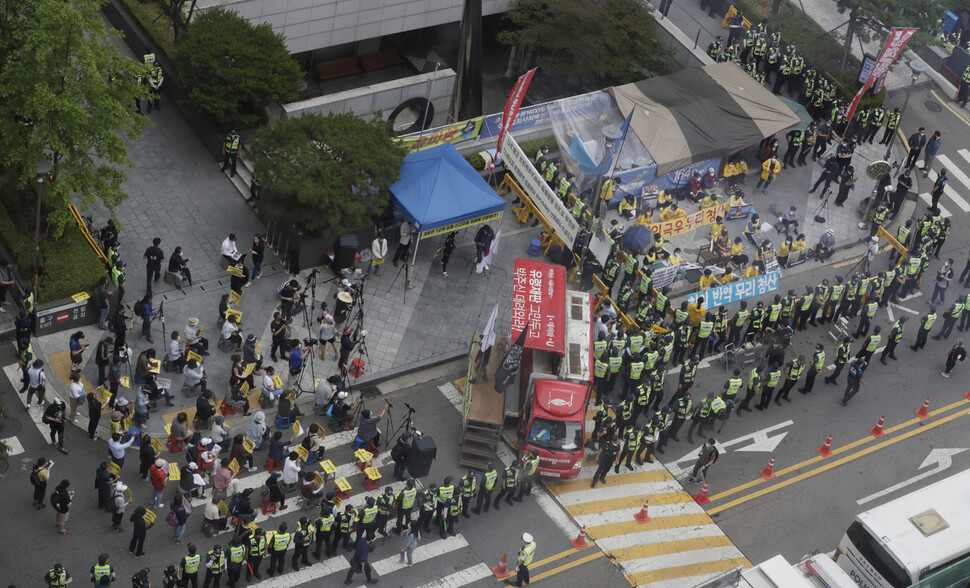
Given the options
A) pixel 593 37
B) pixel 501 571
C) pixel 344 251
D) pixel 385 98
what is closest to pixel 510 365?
pixel 501 571

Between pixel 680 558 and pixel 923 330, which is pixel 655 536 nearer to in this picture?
pixel 680 558

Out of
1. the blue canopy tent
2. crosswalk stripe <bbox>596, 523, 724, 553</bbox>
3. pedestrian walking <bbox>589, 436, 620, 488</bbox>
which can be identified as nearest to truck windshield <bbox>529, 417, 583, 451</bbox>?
pedestrian walking <bbox>589, 436, 620, 488</bbox>

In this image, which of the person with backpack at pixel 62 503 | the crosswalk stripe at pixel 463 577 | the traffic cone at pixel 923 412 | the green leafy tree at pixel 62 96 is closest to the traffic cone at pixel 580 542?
the crosswalk stripe at pixel 463 577

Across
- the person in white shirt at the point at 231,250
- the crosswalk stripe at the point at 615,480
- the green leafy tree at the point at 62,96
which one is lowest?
the crosswalk stripe at the point at 615,480

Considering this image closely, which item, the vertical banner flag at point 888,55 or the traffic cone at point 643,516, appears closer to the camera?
the traffic cone at point 643,516

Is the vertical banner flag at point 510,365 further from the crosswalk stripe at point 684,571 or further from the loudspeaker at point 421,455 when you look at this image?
the crosswalk stripe at point 684,571

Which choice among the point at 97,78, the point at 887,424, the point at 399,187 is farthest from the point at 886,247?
the point at 97,78
